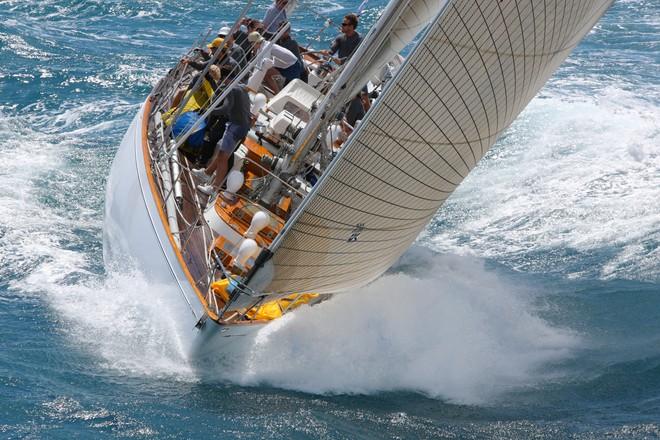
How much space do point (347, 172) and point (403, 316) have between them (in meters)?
2.82

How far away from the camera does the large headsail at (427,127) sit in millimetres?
6293

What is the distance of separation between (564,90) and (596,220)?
5859mm

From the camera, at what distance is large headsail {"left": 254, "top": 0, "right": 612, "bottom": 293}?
6293 mm

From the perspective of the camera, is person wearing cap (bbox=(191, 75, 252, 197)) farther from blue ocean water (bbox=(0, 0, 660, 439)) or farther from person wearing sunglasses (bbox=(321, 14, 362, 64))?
person wearing sunglasses (bbox=(321, 14, 362, 64))

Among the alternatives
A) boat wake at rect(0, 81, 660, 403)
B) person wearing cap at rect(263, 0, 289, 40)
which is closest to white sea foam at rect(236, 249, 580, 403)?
boat wake at rect(0, 81, 660, 403)

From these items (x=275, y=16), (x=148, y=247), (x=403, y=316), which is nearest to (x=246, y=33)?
(x=275, y=16)

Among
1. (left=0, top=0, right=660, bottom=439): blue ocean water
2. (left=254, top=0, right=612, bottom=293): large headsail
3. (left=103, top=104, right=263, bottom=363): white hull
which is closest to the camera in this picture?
(left=254, top=0, right=612, bottom=293): large headsail

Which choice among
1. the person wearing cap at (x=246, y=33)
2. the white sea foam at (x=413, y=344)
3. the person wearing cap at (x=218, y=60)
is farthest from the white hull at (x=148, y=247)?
the person wearing cap at (x=246, y=33)

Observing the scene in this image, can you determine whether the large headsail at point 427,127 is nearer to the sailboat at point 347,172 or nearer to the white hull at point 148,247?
the sailboat at point 347,172

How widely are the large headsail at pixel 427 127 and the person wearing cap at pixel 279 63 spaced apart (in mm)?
3211

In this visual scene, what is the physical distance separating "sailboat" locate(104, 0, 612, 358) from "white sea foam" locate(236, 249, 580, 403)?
0.33m

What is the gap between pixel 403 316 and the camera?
9.10 m

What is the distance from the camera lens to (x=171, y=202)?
28.9 ft

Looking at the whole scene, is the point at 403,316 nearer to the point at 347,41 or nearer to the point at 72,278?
the point at 72,278
